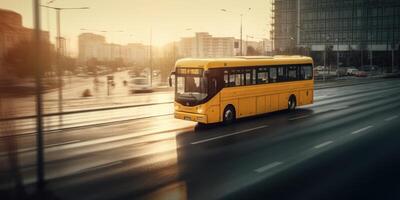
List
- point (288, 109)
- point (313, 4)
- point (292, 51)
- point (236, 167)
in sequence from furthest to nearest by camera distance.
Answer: point (313, 4)
point (292, 51)
point (288, 109)
point (236, 167)

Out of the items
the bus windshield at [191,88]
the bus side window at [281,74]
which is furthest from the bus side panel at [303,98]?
the bus windshield at [191,88]

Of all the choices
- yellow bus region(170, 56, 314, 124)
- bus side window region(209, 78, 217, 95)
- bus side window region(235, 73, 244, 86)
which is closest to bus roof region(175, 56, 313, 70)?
yellow bus region(170, 56, 314, 124)

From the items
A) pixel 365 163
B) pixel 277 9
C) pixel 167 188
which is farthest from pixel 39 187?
pixel 277 9

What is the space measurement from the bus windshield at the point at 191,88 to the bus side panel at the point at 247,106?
2356mm

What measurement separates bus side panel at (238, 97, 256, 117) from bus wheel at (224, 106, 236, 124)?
1.38 ft

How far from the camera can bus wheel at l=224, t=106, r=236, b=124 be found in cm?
2044

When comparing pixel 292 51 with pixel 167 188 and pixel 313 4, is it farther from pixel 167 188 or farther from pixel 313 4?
pixel 167 188

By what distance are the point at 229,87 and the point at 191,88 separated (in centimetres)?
170

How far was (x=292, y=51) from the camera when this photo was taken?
117 m

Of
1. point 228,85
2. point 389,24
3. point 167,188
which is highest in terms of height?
point 389,24

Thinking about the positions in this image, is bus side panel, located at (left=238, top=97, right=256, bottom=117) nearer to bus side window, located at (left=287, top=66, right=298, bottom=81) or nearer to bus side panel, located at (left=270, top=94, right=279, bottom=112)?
bus side panel, located at (left=270, top=94, right=279, bottom=112)

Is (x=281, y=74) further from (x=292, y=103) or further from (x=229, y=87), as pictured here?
(x=229, y=87)

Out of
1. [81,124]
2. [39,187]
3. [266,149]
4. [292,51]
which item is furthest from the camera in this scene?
[292,51]

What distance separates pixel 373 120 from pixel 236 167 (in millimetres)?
12296
